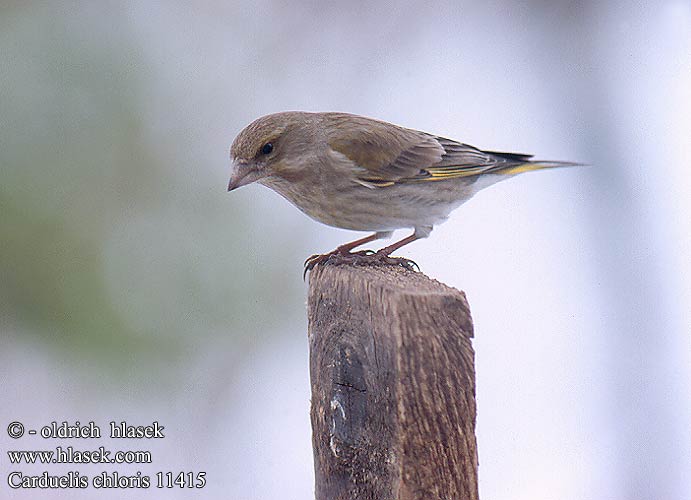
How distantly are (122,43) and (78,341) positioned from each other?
1922 mm

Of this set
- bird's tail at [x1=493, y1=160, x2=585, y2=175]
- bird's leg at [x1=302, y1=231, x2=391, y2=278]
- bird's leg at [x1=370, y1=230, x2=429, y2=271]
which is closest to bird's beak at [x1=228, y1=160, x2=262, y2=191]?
bird's leg at [x1=302, y1=231, x2=391, y2=278]

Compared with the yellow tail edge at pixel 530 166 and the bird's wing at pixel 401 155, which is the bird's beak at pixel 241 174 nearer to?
the bird's wing at pixel 401 155

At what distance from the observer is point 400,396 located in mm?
2352

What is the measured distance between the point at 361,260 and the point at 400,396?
1161 mm

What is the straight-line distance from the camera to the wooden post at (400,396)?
235 cm

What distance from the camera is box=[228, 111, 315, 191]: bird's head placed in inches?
157

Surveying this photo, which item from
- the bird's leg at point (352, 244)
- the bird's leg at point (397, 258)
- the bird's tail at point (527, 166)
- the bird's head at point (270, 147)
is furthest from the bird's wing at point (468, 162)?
the bird's head at point (270, 147)

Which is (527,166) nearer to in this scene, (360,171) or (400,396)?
(360,171)

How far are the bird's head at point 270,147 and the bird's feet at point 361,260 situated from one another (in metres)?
0.45

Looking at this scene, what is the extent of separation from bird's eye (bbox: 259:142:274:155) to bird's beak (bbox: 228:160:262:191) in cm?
9

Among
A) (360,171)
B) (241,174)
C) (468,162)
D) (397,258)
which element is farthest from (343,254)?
(468,162)

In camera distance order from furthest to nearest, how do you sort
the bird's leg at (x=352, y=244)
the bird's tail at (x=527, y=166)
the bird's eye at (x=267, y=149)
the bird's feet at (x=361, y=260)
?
the bird's tail at (x=527, y=166) → the bird's eye at (x=267, y=149) → the bird's leg at (x=352, y=244) → the bird's feet at (x=361, y=260)

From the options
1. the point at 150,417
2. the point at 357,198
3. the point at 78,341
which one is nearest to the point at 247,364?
the point at 150,417

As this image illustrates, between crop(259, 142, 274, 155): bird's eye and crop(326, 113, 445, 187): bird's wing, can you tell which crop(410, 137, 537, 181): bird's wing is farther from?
crop(259, 142, 274, 155): bird's eye
